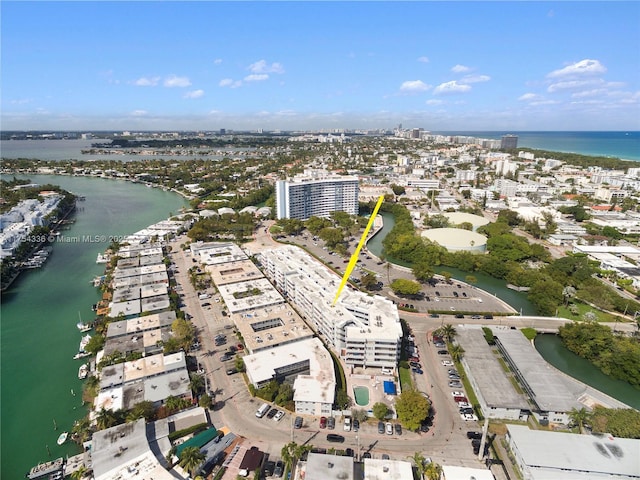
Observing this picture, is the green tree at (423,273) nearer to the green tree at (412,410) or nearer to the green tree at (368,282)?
the green tree at (368,282)

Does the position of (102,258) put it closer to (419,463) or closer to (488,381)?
(419,463)

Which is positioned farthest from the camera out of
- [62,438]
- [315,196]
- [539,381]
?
[315,196]

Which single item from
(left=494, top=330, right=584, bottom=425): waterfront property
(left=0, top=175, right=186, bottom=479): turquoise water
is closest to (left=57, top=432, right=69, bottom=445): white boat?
(left=0, top=175, right=186, bottom=479): turquoise water

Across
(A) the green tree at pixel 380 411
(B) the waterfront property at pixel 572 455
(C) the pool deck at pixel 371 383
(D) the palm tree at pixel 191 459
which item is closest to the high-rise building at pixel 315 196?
(C) the pool deck at pixel 371 383

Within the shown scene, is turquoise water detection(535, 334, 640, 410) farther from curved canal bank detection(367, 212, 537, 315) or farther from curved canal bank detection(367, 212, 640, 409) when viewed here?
curved canal bank detection(367, 212, 537, 315)

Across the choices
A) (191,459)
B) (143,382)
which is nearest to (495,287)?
(191,459)

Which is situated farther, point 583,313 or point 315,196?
point 315,196
